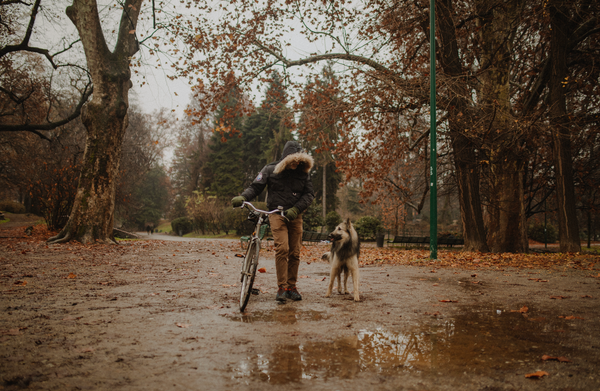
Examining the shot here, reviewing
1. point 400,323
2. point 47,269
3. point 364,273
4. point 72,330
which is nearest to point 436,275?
point 364,273

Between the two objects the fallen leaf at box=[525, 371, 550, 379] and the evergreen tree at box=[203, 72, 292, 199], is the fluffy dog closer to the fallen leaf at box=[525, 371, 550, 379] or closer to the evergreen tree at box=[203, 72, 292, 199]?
the fallen leaf at box=[525, 371, 550, 379]

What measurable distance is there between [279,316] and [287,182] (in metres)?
1.92

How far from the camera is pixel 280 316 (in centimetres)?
462

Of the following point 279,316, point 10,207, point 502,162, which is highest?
point 502,162

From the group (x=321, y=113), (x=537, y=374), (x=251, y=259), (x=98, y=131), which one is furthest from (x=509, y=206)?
(x=98, y=131)

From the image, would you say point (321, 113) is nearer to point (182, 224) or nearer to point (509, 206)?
point (509, 206)

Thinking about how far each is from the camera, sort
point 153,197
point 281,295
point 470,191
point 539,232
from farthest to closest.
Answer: point 153,197 → point 539,232 → point 470,191 → point 281,295

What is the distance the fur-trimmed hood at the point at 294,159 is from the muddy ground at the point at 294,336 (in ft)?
6.20

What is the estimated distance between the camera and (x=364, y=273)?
930 centimetres

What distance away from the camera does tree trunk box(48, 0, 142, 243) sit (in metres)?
14.0

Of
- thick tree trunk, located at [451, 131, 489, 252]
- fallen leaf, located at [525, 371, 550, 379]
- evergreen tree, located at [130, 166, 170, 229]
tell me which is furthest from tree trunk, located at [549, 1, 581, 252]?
evergreen tree, located at [130, 166, 170, 229]

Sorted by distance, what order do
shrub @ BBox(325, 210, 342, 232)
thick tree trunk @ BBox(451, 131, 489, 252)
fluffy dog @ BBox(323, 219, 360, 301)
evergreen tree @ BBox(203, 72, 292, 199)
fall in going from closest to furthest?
fluffy dog @ BBox(323, 219, 360, 301) < thick tree trunk @ BBox(451, 131, 489, 252) < shrub @ BBox(325, 210, 342, 232) < evergreen tree @ BBox(203, 72, 292, 199)

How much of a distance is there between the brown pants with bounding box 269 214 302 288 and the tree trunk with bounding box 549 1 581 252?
37.0 feet

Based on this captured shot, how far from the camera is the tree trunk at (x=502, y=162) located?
1473 centimetres
